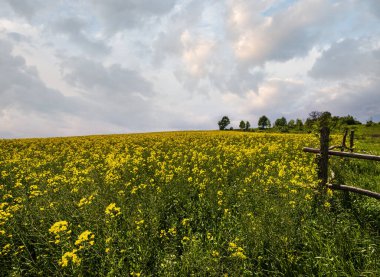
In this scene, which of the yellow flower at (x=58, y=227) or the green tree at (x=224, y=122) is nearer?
the yellow flower at (x=58, y=227)

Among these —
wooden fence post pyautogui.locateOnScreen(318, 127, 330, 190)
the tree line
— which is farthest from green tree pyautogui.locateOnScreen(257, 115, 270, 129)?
wooden fence post pyautogui.locateOnScreen(318, 127, 330, 190)

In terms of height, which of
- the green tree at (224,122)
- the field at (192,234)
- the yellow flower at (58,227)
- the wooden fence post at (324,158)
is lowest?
the field at (192,234)

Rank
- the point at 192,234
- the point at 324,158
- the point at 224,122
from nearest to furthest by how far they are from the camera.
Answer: the point at 192,234
the point at 324,158
the point at 224,122

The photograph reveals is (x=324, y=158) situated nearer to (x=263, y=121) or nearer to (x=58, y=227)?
(x=58, y=227)

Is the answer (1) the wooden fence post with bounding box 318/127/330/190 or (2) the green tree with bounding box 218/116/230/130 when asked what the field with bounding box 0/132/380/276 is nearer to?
(1) the wooden fence post with bounding box 318/127/330/190

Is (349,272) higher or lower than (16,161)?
lower

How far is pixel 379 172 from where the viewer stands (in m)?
12.6

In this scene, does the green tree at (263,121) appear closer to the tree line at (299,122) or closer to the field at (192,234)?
the tree line at (299,122)

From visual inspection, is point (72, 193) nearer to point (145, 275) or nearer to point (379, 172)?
point (145, 275)

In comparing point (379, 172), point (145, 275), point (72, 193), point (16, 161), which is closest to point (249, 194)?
point (145, 275)

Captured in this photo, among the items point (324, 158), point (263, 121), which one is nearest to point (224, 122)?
point (263, 121)

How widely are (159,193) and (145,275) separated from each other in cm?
329

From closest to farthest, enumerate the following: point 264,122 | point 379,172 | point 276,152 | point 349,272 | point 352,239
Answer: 1. point 349,272
2. point 352,239
3. point 379,172
4. point 276,152
5. point 264,122

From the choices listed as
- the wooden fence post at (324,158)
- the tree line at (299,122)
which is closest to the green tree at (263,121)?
the tree line at (299,122)
